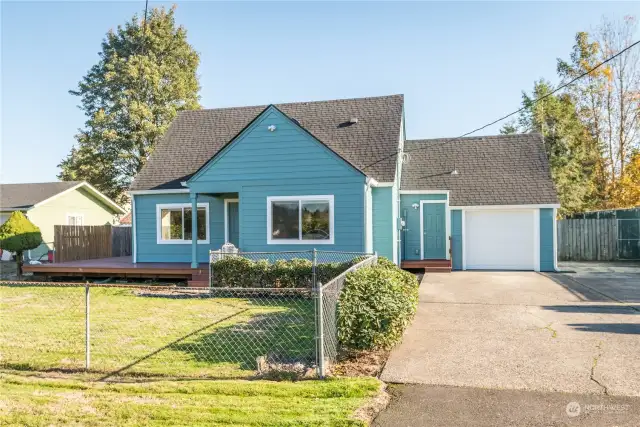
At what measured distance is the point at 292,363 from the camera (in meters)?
6.21

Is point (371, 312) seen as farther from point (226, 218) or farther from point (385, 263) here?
point (226, 218)

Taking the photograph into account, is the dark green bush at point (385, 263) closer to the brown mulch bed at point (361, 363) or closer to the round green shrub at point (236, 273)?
the brown mulch bed at point (361, 363)

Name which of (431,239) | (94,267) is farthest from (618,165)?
(94,267)

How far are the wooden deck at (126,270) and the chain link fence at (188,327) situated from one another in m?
1.49

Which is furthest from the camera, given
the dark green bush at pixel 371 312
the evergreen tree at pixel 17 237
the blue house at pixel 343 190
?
the evergreen tree at pixel 17 237

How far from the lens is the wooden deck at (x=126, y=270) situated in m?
14.6

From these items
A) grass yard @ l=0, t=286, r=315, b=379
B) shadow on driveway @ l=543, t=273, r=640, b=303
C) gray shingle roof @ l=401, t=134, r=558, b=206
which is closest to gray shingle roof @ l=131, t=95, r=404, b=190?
gray shingle roof @ l=401, t=134, r=558, b=206

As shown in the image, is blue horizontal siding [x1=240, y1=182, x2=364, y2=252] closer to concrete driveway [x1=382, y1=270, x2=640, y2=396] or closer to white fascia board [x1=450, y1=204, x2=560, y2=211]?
concrete driveway [x1=382, y1=270, x2=640, y2=396]

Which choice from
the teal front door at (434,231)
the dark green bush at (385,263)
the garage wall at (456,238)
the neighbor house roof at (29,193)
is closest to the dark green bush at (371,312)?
the dark green bush at (385,263)

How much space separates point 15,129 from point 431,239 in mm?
14680

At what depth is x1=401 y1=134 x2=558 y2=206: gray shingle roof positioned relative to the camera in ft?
56.0

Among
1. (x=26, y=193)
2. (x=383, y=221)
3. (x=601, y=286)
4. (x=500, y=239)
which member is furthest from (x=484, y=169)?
(x=26, y=193)

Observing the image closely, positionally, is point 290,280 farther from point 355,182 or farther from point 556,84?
point 556,84

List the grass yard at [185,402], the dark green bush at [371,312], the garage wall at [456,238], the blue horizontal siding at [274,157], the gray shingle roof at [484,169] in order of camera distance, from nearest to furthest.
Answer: the grass yard at [185,402] < the dark green bush at [371,312] < the blue horizontal siding at [274,157] < the gray shingle roof at [484,169] < the garage wall at [456,238]
